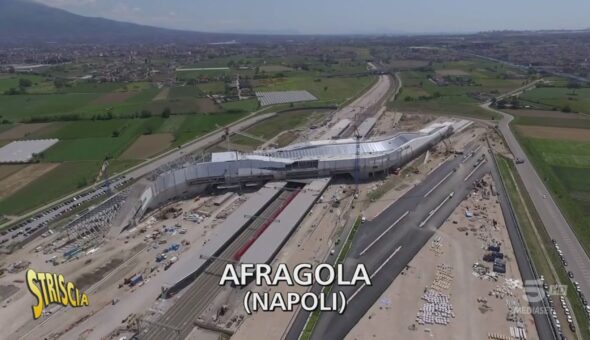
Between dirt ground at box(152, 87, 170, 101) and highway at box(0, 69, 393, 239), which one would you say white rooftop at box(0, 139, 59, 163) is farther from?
dirt ground at box(152, 87, 170, 101)

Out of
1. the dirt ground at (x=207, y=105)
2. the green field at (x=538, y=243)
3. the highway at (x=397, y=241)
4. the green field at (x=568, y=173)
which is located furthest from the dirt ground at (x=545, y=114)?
the dirt ground at (x=207, y=105)

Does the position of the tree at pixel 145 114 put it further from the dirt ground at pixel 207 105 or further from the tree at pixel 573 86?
the tree at pixel 573 86

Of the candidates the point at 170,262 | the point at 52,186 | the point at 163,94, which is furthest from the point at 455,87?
the point at 170,262

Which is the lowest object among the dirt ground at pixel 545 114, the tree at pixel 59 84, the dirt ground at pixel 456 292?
the dirt ground at pixel 456 292

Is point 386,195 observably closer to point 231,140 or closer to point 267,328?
point 267,328

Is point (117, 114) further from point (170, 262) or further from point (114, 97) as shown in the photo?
point (170, 262)

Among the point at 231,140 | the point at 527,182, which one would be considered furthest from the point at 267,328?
the point at 231,140
